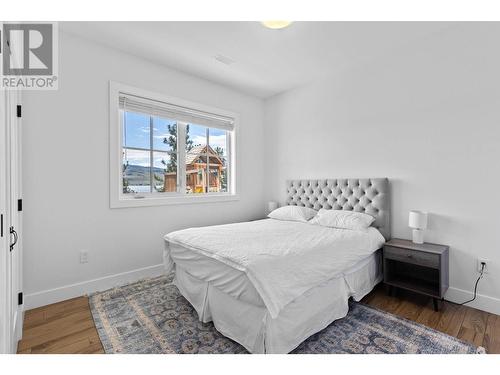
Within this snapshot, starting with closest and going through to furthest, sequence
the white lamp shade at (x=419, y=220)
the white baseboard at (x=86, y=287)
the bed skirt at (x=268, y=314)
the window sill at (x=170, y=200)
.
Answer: the bed skirt at (x=268, y=314), the white baseboard at (x=86, y=287), the white lamp shade at (x=419, y=220), the window sill at (x=170, y=200)

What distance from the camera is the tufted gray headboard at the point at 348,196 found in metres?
2.79

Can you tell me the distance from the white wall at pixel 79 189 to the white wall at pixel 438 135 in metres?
2.39

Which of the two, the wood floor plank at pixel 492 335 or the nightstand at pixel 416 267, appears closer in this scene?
the wood floor plank at pixel 492 335

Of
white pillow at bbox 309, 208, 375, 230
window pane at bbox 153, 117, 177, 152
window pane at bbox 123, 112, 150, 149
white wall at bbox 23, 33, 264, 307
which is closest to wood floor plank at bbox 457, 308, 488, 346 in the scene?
white pillow at bbox 309, 208, 375, 230

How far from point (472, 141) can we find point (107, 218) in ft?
12.4

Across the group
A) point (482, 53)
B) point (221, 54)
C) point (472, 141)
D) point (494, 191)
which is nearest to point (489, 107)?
point (472, 141)

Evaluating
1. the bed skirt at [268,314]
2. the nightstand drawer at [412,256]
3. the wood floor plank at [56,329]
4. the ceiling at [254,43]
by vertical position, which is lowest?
the wood floor plank at [56,329]

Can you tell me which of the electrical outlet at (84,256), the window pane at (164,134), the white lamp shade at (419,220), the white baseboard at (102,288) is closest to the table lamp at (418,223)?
Result: the white lamp shade at (419,220)

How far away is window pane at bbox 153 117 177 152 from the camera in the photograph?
3244 millimetres

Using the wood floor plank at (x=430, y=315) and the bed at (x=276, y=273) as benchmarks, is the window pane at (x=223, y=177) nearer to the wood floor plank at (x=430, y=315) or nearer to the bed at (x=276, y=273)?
the bed at (x=276, y=273)

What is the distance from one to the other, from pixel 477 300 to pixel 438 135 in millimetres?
1611

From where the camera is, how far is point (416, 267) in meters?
2.66
